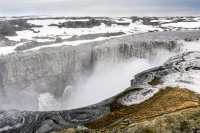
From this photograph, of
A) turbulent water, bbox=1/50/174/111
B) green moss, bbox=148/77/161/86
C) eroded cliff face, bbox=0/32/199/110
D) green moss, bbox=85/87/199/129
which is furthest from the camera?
eroded cliff face, bbox=0/32/199/110

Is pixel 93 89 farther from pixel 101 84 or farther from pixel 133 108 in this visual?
pixel 133 108

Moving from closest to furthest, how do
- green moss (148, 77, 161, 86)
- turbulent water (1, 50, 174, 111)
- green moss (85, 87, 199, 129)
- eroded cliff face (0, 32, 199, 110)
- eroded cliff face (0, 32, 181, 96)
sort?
1. green moss (85, 87, 199, 129)
2. green moss (148, 77, 161, 86)
3. turbulent water (1, 50, 174, 111)
4. eroded cliff face (0, 32, 199, 110)
5. eroded cliff face (0, 32, 181, 96)

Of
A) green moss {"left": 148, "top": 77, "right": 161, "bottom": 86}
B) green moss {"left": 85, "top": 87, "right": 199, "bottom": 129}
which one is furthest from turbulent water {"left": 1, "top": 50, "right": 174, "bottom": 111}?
green moss {"left": 85, "top": 87, "right": 199, "bottom": 129}

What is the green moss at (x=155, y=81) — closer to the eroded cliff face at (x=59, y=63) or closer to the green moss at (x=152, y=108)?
the green moss at (x=152, y=108)

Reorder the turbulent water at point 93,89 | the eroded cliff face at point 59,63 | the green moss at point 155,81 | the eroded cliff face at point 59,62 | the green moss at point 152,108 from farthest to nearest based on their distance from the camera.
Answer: the eroded cliff face at point 59,62
the eroded cliff face at point 59,63
the turbulent water at point 93,89
the green moss at point 155,81
the green moss at point 152,108

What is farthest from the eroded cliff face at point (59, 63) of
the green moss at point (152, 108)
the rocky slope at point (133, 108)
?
the green moss at point (152, 108)

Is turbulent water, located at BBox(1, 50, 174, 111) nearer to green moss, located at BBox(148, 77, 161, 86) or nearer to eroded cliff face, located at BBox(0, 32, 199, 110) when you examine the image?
eroded cliff face, located at BBox(0, 32, 199, 110)

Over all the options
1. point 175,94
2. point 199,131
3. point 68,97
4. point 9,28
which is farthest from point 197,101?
point 9,28

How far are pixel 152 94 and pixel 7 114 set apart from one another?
11167 millimetres

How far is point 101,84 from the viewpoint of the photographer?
4372 centimetres

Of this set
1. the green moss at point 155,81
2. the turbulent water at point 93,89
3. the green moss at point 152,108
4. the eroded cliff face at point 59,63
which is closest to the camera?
the green moss at point 152,108

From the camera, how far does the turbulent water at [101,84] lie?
132ft

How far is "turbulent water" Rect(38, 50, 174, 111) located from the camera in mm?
40312

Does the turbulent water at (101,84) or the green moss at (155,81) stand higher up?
the green moss at (155,81)
